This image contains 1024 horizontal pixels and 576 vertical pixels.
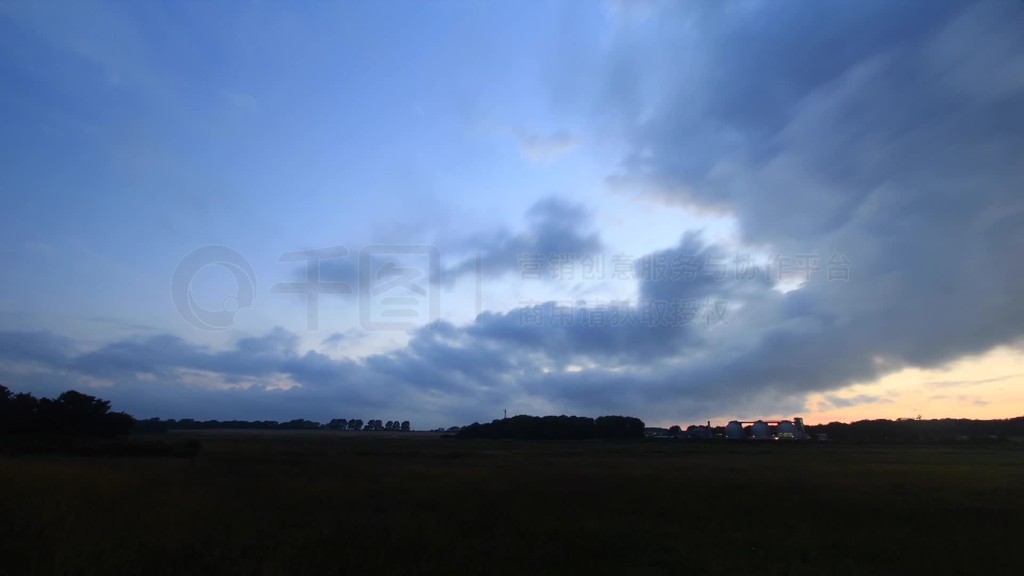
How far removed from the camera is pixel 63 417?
65.1 m

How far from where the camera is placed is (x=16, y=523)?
16.7 metres

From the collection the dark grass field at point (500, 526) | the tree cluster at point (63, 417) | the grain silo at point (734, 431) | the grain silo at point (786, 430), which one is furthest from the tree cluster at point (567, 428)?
the dark grass field at point (500, 526)

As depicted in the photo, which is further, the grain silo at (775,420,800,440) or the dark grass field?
the grain silo at (775,420,800,440)

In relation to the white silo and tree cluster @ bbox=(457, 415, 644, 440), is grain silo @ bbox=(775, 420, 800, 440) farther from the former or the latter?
tree cluster @ bbox=(457, 415, 644, 440)

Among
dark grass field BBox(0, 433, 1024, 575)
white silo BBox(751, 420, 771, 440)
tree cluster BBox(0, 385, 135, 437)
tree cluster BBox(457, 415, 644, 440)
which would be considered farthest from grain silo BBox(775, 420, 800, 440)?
tree cluster BBox(0, 385, 135, 437)

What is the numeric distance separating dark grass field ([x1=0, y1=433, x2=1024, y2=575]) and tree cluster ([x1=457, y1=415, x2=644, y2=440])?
94420 millimetres

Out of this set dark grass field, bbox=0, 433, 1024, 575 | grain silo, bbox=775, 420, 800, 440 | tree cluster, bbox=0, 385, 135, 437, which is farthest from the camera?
grain silo, bbox=775, 420, 800, 440

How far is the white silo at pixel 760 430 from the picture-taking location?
12080 centimetres

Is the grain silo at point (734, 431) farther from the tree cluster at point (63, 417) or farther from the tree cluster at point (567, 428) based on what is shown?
the tree cluster at point (63, 417)

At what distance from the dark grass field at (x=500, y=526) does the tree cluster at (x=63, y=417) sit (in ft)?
136

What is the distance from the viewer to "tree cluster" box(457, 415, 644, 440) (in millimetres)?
123875

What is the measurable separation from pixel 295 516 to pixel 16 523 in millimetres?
7223

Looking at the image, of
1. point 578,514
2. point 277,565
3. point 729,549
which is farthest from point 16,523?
point 729,549

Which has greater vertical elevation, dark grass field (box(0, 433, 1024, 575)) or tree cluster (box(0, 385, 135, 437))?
tree cluster (box(0, 385, 135, 437))
